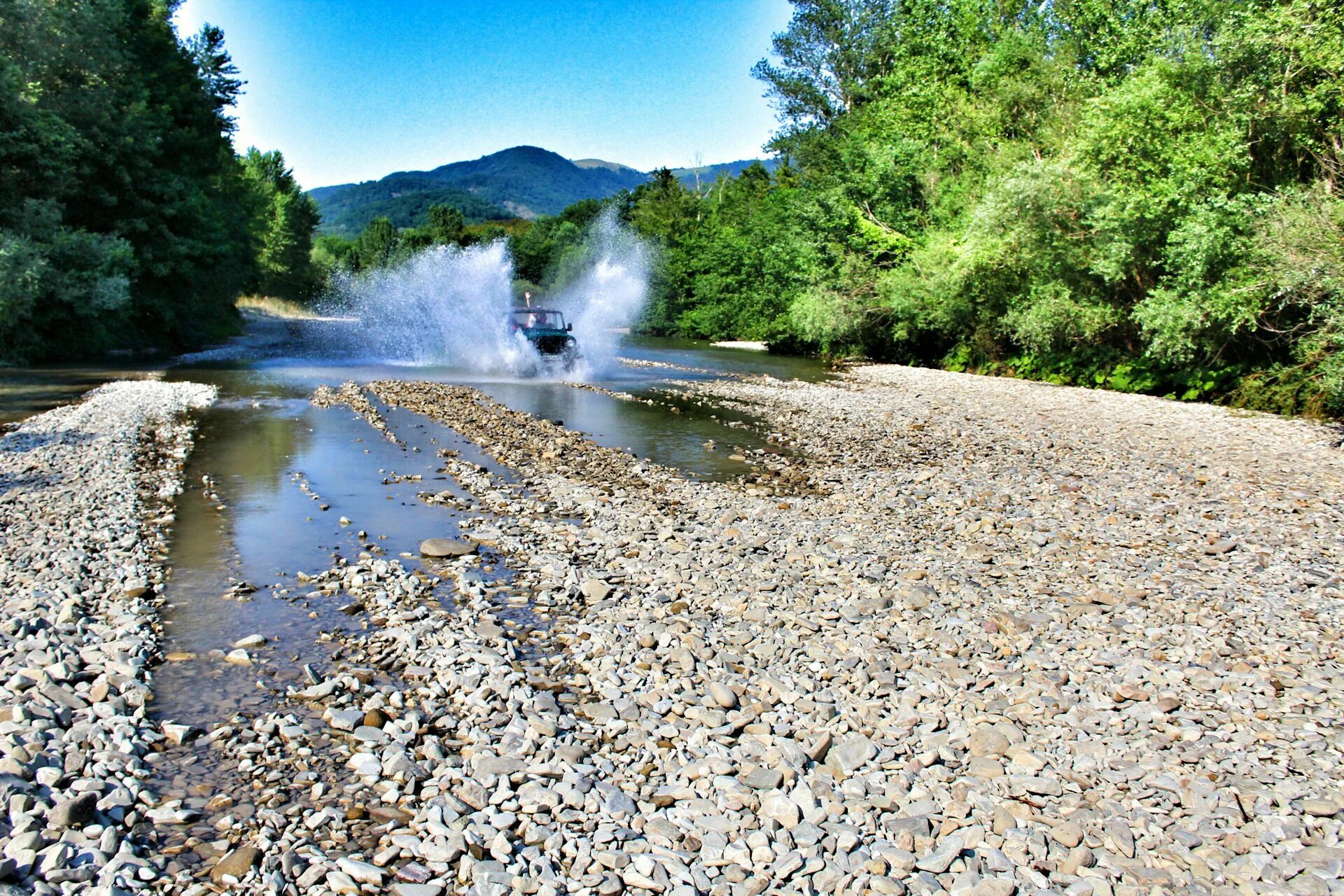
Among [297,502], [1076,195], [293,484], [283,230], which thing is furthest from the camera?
[283,230]

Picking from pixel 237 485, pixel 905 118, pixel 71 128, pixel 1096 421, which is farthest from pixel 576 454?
pixel 905 118

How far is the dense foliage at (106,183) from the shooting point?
96.6 feet

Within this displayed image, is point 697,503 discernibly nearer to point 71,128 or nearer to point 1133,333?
point 1133,333

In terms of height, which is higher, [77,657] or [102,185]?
[102,185]

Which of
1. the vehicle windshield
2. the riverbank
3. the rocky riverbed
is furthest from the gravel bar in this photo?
the vehicle windshield

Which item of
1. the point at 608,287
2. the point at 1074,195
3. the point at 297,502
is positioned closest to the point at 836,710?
the point at 297,502

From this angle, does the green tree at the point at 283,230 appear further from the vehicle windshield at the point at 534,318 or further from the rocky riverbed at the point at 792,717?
the rocky riverbed at the point at 792,717

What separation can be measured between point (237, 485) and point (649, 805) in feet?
38.8

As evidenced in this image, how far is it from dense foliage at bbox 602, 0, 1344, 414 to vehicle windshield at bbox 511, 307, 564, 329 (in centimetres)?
1402

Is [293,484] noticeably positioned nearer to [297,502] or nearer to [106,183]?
[297,502]

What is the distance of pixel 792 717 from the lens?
22.3ft

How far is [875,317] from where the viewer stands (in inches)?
1708

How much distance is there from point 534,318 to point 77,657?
2851 cm

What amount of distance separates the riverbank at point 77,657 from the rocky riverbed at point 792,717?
0.05 m
